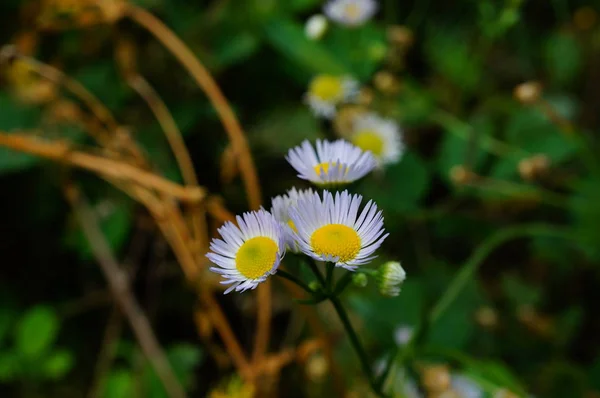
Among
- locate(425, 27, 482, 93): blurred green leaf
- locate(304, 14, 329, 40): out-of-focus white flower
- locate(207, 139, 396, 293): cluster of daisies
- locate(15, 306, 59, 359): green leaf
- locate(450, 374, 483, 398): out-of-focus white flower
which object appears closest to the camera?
locate(207, 139, 396, 293): cluster of daisies

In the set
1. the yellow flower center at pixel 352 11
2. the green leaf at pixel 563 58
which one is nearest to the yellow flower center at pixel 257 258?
the yellow flower center at pixel 352 11

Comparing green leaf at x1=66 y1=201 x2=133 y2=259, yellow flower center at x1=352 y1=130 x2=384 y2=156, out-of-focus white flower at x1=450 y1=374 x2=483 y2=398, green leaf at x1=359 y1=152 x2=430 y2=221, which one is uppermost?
green leaf at x1=66 y1=201 x2=133 y2=259

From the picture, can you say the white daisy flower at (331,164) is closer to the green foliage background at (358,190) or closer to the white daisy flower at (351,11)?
the green foliage background at (358,190)

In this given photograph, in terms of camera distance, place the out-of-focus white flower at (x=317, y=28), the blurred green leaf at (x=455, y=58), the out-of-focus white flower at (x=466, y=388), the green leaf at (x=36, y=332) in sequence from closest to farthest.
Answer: the out-of-focus white flower at (x=466, y=388) → the green leaf at (x=36, y=332) → the out-of-focus white flower at (x=317, y=28) → the blurred green leaf at (x=455, y=58)

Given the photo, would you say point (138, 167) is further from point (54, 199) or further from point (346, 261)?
point (346, 261)

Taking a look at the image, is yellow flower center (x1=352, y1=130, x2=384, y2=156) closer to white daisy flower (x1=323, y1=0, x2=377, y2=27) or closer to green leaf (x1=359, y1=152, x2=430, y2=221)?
green leaf (x1=359, y1=152, x2=430, y2=221)

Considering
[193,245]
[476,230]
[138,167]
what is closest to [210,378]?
[193,245]

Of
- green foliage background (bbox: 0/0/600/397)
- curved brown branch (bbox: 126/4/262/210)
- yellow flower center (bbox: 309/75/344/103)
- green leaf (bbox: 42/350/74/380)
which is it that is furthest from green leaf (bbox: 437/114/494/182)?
green leaf (bbox: 42/350/74/380)

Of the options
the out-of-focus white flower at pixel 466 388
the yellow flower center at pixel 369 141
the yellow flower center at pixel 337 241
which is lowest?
the out-of-focus white flower at pixel 466 388
